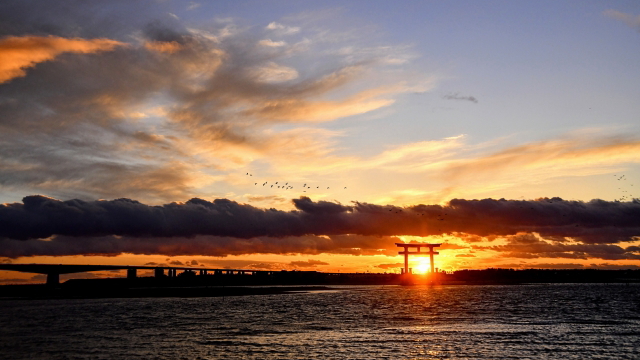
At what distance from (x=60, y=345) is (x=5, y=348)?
407cm

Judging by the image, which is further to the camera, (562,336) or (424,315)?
(424,315)

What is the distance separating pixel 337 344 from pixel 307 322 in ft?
69.7

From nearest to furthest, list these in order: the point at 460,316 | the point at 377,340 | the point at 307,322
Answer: the point at 377,340
the point at 307,322
the point at 460,316

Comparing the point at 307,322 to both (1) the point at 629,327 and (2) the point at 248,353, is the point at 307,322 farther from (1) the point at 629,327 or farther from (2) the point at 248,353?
(1) the point at 629,327

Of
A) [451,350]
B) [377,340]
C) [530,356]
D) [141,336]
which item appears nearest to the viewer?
[530,356]

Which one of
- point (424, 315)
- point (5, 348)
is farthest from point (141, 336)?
point (424, 315)

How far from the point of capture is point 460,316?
7506 centimetres

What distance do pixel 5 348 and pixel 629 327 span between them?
62107mm

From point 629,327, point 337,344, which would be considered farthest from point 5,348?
point 629,327

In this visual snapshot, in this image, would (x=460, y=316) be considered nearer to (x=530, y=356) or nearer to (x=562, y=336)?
(x=562, y=336)

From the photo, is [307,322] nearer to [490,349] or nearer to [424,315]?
[424,315]

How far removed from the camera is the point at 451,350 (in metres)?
42.9

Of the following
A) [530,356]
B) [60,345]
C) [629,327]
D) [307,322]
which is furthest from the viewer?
[307,322]

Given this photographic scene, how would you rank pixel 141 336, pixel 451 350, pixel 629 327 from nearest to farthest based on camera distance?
pixel 451 350, pixel 141 336, pixel 629 327
